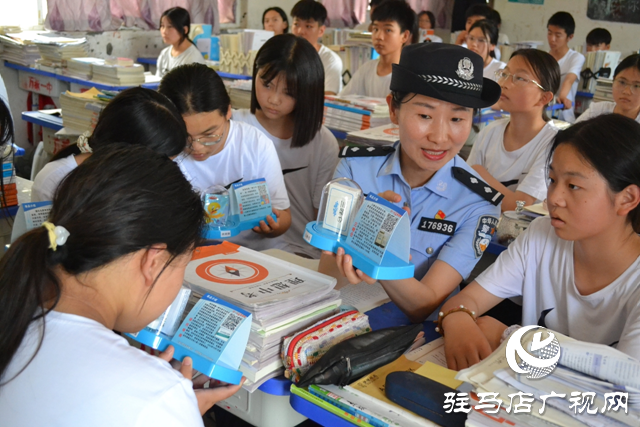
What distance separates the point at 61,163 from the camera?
76.8 inches

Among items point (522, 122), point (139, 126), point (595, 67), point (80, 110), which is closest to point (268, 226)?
Result: point (139, 126)

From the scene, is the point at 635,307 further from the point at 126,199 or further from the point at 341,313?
the point at 126,199

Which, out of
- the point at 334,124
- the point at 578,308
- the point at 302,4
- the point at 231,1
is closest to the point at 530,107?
the point at 334,124

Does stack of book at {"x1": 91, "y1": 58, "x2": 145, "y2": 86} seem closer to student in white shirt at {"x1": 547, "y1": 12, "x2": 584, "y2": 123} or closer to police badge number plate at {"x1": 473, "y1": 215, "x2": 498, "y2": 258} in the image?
police badge number plate at {"x1": 473, "y1": 215, "x2": 498, "y2": 258}

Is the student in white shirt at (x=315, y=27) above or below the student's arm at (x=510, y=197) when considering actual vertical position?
above

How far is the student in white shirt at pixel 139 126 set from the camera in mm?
1745

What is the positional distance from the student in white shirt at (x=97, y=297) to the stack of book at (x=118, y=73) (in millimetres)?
3694

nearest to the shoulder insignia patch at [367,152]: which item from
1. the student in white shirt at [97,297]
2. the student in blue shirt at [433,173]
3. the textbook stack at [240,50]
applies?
the student in blue shirt at [433,173]

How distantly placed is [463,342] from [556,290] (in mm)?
388

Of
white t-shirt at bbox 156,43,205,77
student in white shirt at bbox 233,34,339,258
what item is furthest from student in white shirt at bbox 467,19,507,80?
student in white shirt at bbox 233,34,339,258

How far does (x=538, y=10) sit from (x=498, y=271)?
24.1ft

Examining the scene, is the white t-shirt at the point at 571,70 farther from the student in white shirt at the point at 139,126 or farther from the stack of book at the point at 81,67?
the student in white shirt at the point at 139,126

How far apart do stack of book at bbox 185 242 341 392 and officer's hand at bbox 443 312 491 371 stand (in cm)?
28

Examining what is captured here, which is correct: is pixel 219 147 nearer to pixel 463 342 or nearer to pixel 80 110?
pixel 463 342
